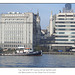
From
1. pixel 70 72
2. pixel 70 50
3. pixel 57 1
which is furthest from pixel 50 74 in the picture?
pixel 70 50

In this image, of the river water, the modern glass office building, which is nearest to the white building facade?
the modern glass office building

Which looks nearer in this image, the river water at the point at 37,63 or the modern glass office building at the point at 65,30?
the river water at the point at 37,63

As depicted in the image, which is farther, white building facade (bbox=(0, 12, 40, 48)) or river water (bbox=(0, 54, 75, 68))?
white building facade (bbox=(0, 12, 40, 48))

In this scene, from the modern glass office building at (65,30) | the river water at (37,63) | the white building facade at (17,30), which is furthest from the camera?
the white building facade at (17,30)

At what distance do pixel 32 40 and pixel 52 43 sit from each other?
505cm

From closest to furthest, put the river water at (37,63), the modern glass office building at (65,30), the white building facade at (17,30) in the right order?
1. the river water at (37,63)
2. the modern glass office building at (65,30)
3. the white building facade at (17,30)

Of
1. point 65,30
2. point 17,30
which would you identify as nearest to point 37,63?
point 65,30

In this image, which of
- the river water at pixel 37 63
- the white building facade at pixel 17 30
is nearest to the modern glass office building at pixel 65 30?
the white building facade at pixel 17 30

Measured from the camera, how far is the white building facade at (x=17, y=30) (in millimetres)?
66250

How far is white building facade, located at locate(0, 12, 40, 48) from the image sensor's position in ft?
217

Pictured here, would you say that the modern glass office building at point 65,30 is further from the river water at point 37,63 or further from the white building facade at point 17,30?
the river water at point 37,63

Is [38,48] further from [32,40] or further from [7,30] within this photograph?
[7,30]

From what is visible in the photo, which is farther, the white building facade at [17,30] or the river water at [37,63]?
the white building facade at [17,30]

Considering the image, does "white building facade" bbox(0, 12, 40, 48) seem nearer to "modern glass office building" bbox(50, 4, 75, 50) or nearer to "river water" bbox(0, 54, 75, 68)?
"modern glass office building" bbox(50, 4, 75, 50)
